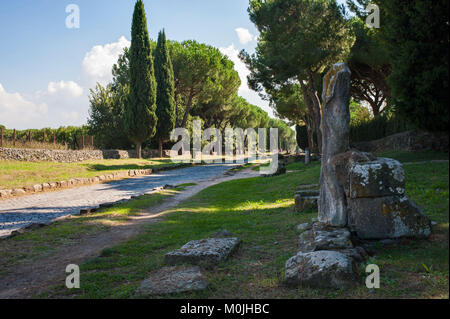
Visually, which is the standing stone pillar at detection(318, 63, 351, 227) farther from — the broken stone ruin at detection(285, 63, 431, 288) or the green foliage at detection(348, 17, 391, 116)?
the green foliage at detection(348, 17, 391, 116)

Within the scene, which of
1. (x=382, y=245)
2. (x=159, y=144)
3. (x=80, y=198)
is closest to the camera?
(x=382, y=245)

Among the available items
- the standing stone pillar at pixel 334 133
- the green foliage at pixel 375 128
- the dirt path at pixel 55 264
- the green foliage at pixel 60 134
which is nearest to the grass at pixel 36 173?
the green foliage at pixel 60 134

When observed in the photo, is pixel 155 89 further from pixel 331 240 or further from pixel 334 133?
pixel 331 240

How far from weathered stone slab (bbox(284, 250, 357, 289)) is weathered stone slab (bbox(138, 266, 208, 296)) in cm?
103

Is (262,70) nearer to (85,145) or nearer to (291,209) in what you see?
(85,145)

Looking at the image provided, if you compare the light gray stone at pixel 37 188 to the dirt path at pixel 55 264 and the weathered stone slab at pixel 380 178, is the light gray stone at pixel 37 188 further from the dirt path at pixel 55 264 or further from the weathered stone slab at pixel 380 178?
the weathered stone slab at pixel 380 178

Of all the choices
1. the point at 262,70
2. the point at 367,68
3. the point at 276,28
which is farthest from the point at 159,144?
the point at 367,68

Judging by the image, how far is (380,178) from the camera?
476cm

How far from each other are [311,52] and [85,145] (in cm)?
2046

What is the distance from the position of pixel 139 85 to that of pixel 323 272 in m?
29.9

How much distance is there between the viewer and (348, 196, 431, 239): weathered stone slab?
4.55 meters

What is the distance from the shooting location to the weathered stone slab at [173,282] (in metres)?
3.69

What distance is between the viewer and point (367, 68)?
1029 inches

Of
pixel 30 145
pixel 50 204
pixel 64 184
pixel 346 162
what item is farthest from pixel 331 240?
pixel 30 145
